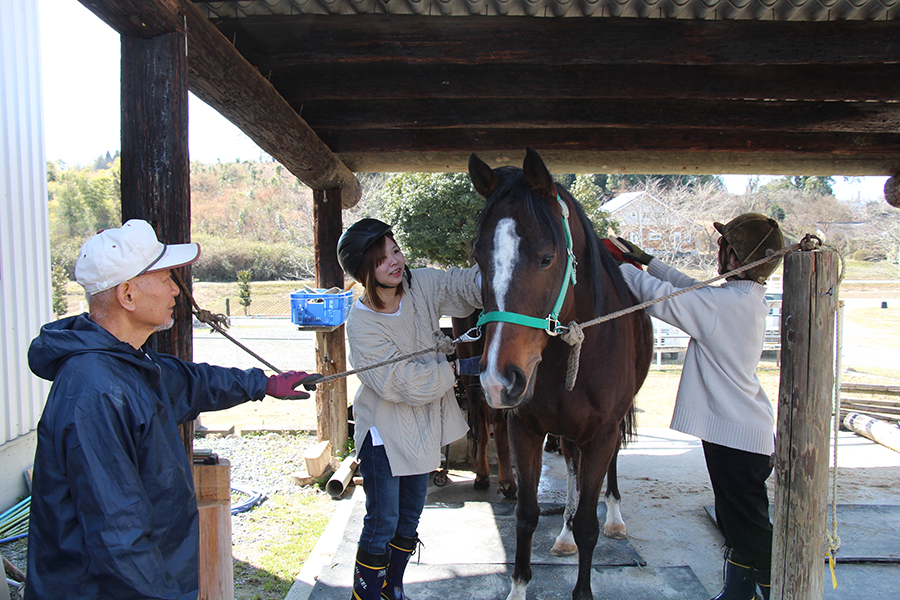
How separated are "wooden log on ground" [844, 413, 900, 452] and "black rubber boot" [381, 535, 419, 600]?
5701mm

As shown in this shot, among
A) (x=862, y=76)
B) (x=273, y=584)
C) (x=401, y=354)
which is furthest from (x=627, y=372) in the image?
(x=862, y=76)

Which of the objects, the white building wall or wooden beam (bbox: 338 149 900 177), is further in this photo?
wooden beam (bbox: 338 149 900 177)

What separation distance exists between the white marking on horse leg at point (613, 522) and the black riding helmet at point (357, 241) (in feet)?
8.23

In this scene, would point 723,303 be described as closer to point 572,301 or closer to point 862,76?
point 572,301

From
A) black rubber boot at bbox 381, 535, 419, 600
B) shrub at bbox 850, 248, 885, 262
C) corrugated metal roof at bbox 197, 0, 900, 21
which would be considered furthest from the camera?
shrub at bbox 850, 248, 885, 262

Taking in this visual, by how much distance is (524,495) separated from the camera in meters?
2.67

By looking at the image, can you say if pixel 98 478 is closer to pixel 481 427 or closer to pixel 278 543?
pixel 278 543

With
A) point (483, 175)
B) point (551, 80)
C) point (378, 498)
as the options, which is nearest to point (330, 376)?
point (378, 498)

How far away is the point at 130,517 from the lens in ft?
4.17

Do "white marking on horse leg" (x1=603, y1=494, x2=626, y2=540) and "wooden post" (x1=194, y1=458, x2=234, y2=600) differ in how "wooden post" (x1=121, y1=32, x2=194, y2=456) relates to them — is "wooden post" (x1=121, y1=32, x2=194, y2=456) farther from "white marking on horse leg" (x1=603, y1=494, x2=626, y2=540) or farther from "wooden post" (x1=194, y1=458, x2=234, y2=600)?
"white marking on horse leg" (x1=603, y1=494, x2=626, y2=540)

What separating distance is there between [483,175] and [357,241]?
605 mm

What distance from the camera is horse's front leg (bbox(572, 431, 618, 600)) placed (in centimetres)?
253

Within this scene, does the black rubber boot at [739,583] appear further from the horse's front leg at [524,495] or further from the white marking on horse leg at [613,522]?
the white marking on horse leg at [613,522]

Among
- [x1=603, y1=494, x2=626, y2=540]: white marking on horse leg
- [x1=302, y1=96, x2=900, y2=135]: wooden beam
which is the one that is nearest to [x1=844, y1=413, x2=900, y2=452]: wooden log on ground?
[x1=302, y1=96, x2=900, y2=135]: wooden beam
